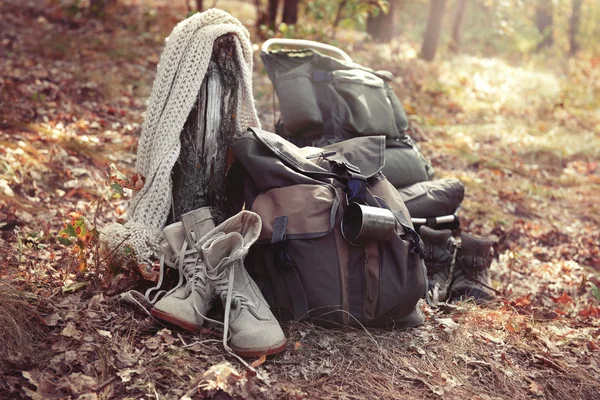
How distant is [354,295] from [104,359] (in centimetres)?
117

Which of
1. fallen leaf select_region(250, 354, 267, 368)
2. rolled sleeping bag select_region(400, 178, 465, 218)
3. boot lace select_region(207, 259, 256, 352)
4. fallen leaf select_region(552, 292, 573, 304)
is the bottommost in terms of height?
fallen leaf select_region(552, 292, 573, 304)

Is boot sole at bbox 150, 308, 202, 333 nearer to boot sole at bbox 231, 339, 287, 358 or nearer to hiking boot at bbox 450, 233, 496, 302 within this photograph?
boot sole at bbox 231, 339, 287, 358

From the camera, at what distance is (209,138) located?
2996 mm

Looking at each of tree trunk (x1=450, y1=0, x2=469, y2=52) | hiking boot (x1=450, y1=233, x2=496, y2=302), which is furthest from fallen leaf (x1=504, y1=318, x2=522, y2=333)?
tree trunk (x1=450, y1=0, x2=469, y2=52)

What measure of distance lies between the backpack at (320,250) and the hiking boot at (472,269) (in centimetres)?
111

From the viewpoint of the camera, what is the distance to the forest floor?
233 centimetres

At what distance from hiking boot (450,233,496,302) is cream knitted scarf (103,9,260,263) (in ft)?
6.57

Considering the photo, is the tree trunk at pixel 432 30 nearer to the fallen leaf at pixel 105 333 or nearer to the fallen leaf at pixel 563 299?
the fallen leaf at pixel 563 299

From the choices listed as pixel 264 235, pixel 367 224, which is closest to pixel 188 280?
pixel 264 235

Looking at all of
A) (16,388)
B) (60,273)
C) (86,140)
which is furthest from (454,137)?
(16,388)

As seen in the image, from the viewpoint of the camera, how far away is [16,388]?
2.07m

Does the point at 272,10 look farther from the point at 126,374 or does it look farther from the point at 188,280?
the point at 126,374

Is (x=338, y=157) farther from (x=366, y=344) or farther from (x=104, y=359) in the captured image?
(x=104, y=359)

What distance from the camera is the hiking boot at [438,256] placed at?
151 inches
